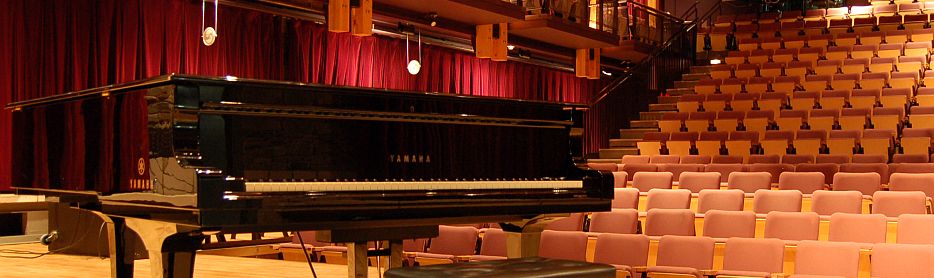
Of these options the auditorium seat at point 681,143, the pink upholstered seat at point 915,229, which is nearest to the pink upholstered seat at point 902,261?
the pink upholstered seat at point 915,229

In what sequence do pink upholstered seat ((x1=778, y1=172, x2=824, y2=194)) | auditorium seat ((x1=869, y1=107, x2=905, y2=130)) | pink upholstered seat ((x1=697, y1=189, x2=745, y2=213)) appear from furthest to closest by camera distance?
auditorium seat ((x1=869, y1=107, x2=905, y2=130)), pink upholstered seat ((x1=778, y1=172, x2=824, y2=194)), pink upholstered seat ((x1=697, y1=189, x2=745, y2=213))

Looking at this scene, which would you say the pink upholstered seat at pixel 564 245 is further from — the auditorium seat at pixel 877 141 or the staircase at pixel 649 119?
the staircase at pixel 649 119

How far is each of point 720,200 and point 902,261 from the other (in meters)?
1.62

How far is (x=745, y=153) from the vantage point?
286 inches

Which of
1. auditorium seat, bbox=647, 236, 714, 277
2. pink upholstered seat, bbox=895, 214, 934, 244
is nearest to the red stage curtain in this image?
auditorium seat, bbox=647, 236, 714, 277

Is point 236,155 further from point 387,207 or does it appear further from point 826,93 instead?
point 826,93

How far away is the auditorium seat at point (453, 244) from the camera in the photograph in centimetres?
410

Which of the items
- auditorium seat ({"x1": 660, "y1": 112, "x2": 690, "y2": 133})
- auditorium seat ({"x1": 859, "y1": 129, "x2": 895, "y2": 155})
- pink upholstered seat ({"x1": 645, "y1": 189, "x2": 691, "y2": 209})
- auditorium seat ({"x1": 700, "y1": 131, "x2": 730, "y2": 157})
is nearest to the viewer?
pink upholstered seat ({"x1": 645, "y1": 189, "x2": 691, "y2": 209})

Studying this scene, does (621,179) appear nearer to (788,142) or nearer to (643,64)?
(788,142)

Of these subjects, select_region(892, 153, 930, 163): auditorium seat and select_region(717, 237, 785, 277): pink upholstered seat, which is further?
select_region(892, 153, 930, 163): auditorium seat

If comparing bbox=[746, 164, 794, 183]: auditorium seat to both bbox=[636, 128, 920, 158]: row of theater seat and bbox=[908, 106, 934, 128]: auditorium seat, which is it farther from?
bbox=[908, 106, 934, 128]: auditorium seat

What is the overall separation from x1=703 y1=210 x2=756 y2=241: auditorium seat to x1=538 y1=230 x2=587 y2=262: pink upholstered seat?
0.68 metres

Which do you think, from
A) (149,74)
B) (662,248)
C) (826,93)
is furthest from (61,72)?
(826,93)

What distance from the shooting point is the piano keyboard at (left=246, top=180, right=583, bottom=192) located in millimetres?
2328
